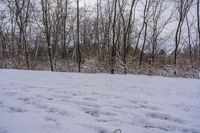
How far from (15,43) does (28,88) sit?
13520mm

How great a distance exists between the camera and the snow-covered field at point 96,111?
107 inches

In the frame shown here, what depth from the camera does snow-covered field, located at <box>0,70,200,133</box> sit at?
272 cm

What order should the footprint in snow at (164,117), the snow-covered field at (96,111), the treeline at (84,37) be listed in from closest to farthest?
the snow-covered field at (96,111)
the footprint in snow at (164,117)
the treeline at (84,37)

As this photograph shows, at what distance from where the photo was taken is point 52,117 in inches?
120

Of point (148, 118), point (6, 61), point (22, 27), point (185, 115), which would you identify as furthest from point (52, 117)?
point (22, 27)

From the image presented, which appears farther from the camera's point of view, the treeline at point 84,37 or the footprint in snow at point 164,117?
the treeline at point 84,37

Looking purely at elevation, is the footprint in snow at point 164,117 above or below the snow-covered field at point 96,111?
below

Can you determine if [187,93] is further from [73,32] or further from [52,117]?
[73,32]

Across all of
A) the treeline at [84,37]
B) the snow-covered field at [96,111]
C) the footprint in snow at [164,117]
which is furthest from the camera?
the treeline at [84,37]

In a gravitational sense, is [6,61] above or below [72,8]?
below

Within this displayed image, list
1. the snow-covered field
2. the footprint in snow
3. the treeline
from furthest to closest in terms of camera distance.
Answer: the treeline → the footprint in snow → the snow-covered field

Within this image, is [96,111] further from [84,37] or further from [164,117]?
[84,37]

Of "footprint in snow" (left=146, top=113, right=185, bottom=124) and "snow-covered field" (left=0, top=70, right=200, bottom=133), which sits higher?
"snow-covered field" (left=0, top=70, right=200, bottom=133)

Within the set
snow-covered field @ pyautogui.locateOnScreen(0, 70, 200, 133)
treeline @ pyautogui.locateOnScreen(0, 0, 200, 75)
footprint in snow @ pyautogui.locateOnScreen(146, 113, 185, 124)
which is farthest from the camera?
treeline @ pyautogui.locateOnScreen(0, 0, 200, 75)
